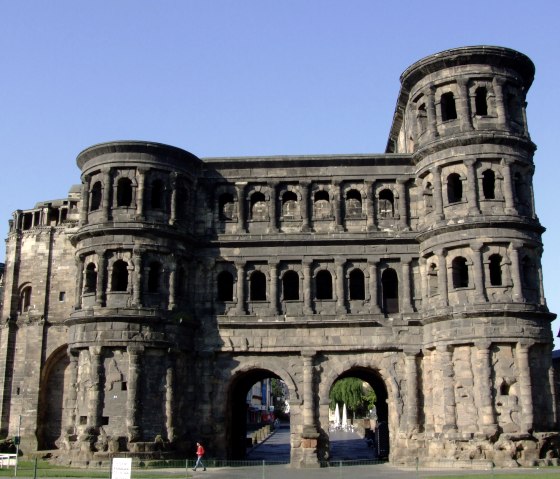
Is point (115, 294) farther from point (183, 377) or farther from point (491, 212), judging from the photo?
point (491, 212)

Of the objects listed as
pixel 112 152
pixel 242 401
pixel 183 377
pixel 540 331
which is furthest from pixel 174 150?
pixel 540 331

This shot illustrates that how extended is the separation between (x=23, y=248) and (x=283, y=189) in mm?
17125

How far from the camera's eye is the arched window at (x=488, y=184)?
3260cm

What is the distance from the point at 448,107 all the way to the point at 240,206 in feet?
38.4

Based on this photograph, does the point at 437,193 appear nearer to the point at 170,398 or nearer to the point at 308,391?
the point at 308,391

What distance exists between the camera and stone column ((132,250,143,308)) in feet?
105

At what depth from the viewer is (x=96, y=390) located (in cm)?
3089

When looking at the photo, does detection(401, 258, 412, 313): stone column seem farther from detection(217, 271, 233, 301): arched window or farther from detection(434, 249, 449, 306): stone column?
detection(217, 271, 233, 301): arched window

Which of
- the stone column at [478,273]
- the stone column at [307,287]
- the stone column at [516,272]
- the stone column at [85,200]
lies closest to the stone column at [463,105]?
the stone column at [478,273]

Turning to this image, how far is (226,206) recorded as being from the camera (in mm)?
35875

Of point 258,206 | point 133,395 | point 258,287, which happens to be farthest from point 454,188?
point 133,395

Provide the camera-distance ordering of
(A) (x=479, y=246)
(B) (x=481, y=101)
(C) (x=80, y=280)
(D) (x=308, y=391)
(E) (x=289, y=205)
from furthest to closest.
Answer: (E) (x=289, y=205) → (B) (x=481, y=101) → (C) (x=80, y=280) → (D) (x=308, y=391) → (A) (x=479, y=246)

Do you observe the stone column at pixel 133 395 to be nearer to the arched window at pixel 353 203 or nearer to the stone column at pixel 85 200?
the stone column at pixel 85 200

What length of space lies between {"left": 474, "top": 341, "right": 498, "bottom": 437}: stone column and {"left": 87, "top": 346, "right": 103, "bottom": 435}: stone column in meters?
16.9
